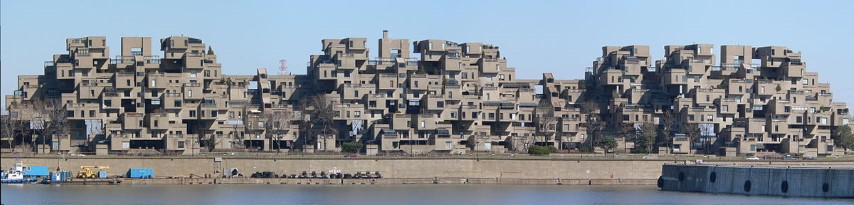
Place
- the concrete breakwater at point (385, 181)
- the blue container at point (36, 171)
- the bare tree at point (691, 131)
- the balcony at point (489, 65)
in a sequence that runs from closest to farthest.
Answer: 1. the blue container at point (36, 171)
2. the concrete breakwater at point (385, 181)
3. the bare tree at point (691, 131)
4. the balcony at point (489, 65)

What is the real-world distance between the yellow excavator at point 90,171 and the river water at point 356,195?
4.16 metres

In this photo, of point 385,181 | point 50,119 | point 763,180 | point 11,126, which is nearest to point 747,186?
point 763,180

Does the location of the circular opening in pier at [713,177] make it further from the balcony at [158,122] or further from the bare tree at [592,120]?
→ the balcony at [158,122]

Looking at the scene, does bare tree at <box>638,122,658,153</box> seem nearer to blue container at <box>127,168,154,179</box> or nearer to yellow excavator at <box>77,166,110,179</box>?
blue container at <box>127,168,154,179</box>

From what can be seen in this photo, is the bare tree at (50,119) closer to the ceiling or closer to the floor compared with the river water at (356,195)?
closer to the ceiling

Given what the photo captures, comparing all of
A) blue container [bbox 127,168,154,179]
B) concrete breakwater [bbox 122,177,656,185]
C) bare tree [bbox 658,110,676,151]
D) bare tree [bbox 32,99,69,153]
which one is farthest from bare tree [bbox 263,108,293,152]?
bare tree [bbox 658,110,676,151]

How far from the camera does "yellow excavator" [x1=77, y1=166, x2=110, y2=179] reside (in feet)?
280

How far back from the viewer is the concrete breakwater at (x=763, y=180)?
234 ft

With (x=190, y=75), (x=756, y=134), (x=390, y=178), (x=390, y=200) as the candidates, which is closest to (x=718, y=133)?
(x=756, y=134)

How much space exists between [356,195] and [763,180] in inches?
762

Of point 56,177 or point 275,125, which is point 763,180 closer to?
point 275,125

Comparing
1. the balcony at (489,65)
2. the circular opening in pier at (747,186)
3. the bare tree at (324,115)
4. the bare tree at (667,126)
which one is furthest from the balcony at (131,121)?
the circular opening in pier at (747,186)

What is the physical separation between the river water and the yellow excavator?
164 inches

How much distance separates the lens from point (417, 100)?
337 ft
